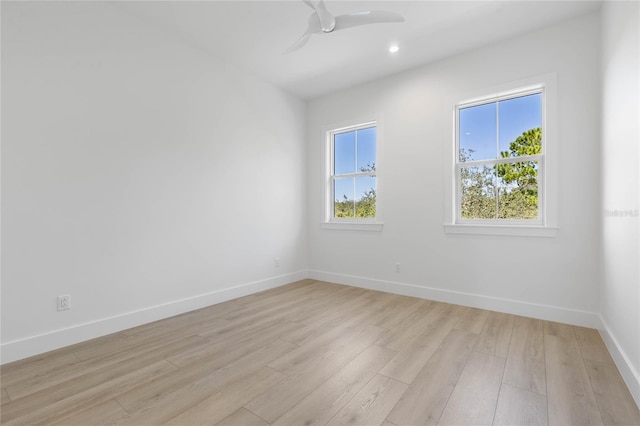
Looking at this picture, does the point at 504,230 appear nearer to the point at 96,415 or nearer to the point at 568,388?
the point at 568,388

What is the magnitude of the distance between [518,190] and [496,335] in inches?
60.6

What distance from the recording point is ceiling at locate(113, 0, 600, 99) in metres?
2.62

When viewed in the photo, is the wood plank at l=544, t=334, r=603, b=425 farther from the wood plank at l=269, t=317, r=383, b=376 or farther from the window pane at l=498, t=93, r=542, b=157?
the window pane at l=498, t=93, r=542, b=157

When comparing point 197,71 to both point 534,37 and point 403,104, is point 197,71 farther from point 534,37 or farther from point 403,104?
point 534,37

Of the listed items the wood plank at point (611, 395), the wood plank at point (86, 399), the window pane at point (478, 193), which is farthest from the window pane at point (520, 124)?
the wood plank at point (86, 399)

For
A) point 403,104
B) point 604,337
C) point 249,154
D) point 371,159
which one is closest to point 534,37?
point 403,104

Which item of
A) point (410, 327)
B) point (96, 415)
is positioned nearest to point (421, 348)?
point (410, 327)

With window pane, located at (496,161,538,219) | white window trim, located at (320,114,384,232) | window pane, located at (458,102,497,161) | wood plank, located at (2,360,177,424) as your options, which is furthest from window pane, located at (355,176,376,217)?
wood plank, located at (2,360,177,424)

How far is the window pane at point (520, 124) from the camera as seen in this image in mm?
3025

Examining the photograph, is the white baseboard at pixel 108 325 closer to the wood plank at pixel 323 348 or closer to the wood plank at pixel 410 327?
the wood plank at pixel 323 348

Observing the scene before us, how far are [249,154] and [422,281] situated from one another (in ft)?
9.02

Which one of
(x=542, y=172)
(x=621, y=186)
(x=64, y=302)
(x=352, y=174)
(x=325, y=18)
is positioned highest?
(x=325, y=18)

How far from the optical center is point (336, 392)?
173 cm

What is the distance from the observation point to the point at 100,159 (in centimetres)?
256
